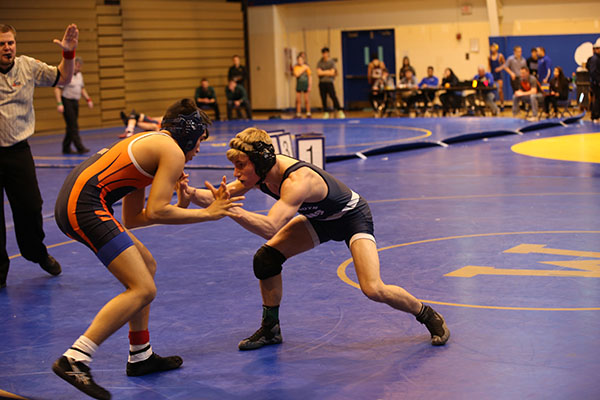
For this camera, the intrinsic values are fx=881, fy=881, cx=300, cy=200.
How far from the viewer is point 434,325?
5020mm

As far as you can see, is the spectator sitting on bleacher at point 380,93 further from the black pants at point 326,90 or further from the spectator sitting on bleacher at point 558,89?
the spectator sitting on bleacher at point 558,89

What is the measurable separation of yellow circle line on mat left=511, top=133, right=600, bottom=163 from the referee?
28.1 feet

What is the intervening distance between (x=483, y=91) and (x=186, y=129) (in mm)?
18509

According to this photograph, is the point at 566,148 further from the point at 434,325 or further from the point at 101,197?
the point at 101,197

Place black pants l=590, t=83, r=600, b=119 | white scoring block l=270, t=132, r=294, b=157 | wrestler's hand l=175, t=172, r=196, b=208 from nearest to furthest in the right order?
wrestler's hand l=175, t=172, r=196, b=208, white scoring block l=270, t=132, r=294, b=157, black pants l=590, t=83, r=600, b=119

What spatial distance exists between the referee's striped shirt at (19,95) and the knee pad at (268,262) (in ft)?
8.98

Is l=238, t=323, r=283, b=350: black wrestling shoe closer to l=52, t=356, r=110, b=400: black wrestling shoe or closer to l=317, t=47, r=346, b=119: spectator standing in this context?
l=52, t=356, r=110, b=400: black wrestling shoe

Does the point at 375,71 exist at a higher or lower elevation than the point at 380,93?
higher

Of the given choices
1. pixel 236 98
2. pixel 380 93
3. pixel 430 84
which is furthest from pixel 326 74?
pixel 430 84

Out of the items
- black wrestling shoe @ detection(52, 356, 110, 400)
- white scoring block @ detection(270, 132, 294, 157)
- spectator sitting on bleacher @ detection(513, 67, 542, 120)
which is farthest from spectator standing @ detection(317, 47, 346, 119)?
black wrestling shoe @ detection(52, 356, 110, 400)

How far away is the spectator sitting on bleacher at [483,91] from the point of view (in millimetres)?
21578

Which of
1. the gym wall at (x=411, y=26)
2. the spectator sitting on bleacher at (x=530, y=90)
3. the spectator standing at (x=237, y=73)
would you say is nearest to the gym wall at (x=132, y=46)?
the gym wall at (x=411, y=26)

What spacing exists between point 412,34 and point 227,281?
2124 centimetres

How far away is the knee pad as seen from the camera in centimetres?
508
